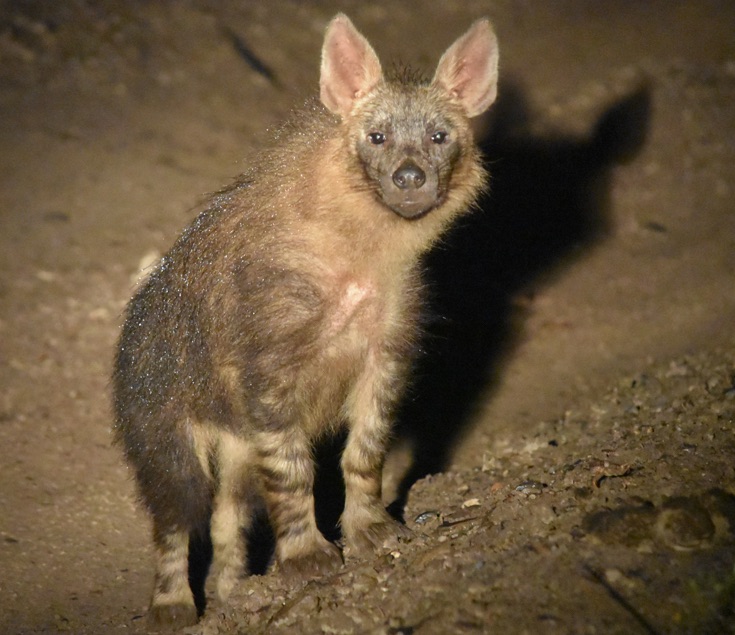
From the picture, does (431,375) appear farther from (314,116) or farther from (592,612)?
(592,612)

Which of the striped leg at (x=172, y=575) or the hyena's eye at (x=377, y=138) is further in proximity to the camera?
the striped leg at (x=172, y=575)

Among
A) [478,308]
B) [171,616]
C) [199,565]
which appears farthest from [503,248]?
[171,616]

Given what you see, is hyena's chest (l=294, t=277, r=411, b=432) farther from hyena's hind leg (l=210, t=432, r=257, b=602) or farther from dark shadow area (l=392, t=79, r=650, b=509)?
dark shadow area (l=392, t=79, r=650, b=509)

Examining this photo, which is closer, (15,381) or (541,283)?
(15,381)

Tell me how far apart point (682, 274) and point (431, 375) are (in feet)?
7.48

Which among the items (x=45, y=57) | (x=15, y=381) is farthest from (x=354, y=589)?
(x=45, y=57)

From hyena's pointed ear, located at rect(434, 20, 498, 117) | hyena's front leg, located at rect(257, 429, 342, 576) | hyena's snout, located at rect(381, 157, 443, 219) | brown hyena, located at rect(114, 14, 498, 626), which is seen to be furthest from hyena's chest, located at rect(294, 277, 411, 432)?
hyena's pointed ear, located at rect(434, 20, 498, 117)

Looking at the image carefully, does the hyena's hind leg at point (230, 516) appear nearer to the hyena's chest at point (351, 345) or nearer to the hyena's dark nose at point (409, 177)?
the hyena's chest at point (351, 345)

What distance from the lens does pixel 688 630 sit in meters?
3.50

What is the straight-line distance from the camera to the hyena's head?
4297 mm

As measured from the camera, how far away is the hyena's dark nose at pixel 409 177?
4211 mm

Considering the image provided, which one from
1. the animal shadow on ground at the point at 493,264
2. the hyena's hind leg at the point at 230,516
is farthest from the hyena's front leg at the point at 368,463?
the hyena's hind leg at the point at 230,516

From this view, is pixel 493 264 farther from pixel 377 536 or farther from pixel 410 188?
pixel 410 188

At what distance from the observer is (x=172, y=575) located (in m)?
4.84
